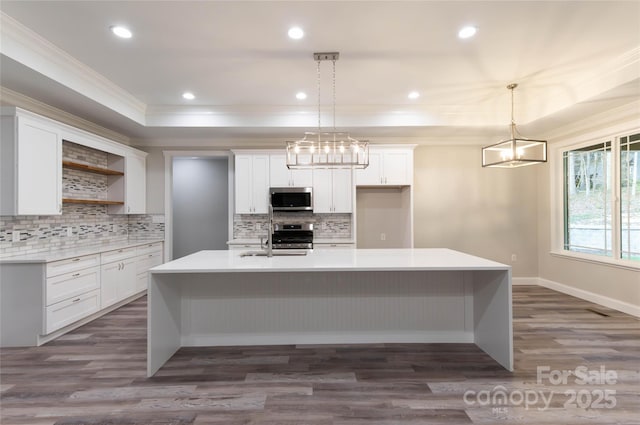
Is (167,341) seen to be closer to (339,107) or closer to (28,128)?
(28,128)

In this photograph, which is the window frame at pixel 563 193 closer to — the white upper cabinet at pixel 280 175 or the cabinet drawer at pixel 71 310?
the white upper cabinet at pixel 280 175

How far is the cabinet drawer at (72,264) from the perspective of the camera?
3089 millimetres

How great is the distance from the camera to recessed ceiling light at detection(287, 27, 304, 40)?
261 cm

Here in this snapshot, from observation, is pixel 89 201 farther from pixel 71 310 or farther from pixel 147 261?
pixel 71 310

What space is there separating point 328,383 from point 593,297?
4114mm

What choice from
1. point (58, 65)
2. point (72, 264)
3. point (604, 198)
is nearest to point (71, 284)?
point (72, 264)

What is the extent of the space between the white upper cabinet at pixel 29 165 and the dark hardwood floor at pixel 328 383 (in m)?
1.37

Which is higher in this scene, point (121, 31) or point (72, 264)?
point (121, 31)

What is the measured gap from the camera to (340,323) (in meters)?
2.97

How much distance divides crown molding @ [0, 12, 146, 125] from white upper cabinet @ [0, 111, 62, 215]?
51 cm

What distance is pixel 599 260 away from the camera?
167 inches

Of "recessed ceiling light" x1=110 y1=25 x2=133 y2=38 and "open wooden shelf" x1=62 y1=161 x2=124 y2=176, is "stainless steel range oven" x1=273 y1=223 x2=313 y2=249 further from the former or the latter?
"recessed ceiling light" x1=110 y1=25 x2=133 y2=38

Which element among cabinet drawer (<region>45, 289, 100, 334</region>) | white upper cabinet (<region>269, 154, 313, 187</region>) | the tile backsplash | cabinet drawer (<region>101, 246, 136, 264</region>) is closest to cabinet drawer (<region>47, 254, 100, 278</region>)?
cabinet drawer (<region>101, 246, 136, 264</region>)

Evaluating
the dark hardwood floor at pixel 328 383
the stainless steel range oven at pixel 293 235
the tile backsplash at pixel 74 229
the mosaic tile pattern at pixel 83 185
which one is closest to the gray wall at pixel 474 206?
the stainless steel range oven at pixel 293 235
